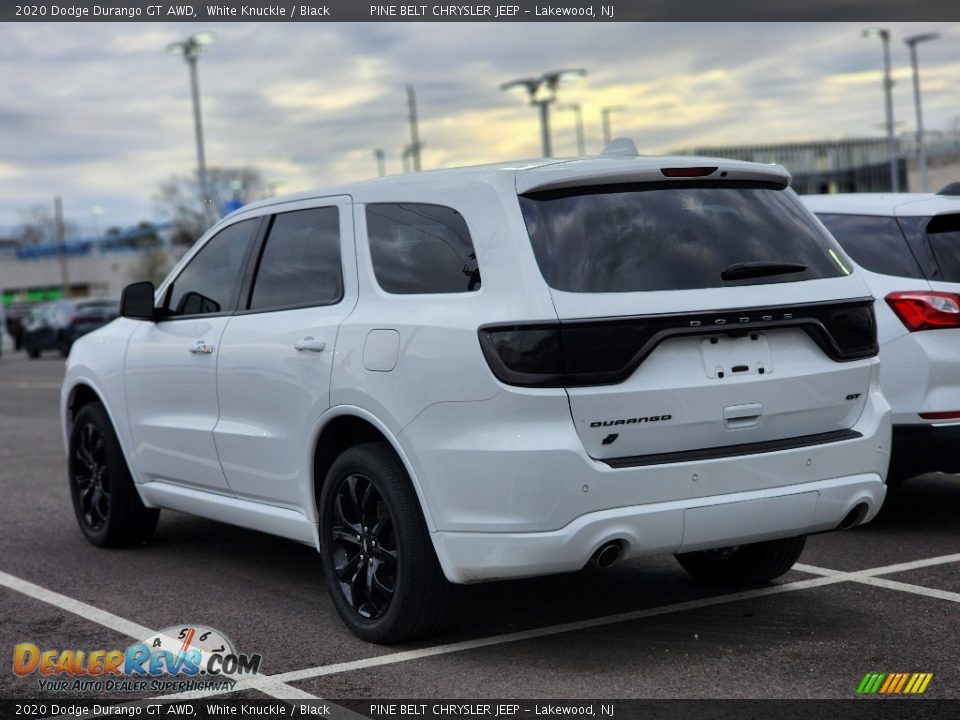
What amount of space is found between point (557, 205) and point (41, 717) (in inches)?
97.6

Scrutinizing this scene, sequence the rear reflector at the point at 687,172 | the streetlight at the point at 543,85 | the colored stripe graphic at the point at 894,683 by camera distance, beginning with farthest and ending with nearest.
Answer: the streetlight at the point at 543,85 → the rear reflector at the point at 687,172 → the colored stripe graphic at the point at 894,683

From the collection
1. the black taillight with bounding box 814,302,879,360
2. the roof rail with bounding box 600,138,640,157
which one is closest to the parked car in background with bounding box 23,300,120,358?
the roof rail with bounding box 600,138,640,157

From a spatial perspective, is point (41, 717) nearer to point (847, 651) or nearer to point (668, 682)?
point (668, 682)

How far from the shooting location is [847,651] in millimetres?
4906

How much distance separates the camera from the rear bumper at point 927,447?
6805 millimetres

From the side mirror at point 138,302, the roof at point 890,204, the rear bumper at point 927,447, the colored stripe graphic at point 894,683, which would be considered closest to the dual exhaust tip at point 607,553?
the colored stripe graphic at point 894,683

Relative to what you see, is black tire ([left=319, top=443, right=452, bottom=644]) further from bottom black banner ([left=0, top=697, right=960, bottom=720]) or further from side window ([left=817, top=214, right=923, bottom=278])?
side window ([left=817, top=214, right=923, bottom=278])

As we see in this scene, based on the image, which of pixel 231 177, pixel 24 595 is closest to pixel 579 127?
pixel 231 177

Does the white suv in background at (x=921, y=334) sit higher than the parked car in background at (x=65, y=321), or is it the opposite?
the white suv in background at (x=921, y=334)

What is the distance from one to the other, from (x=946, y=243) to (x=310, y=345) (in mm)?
3543

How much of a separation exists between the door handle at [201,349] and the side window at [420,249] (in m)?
1.21

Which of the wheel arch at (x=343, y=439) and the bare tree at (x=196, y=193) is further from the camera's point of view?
the bare tree at (x=196, y=193)

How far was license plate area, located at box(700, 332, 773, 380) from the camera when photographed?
15.8ft

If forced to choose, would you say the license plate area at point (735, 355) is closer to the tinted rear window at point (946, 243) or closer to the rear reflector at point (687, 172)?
the rear reflector at point (687, 172)
